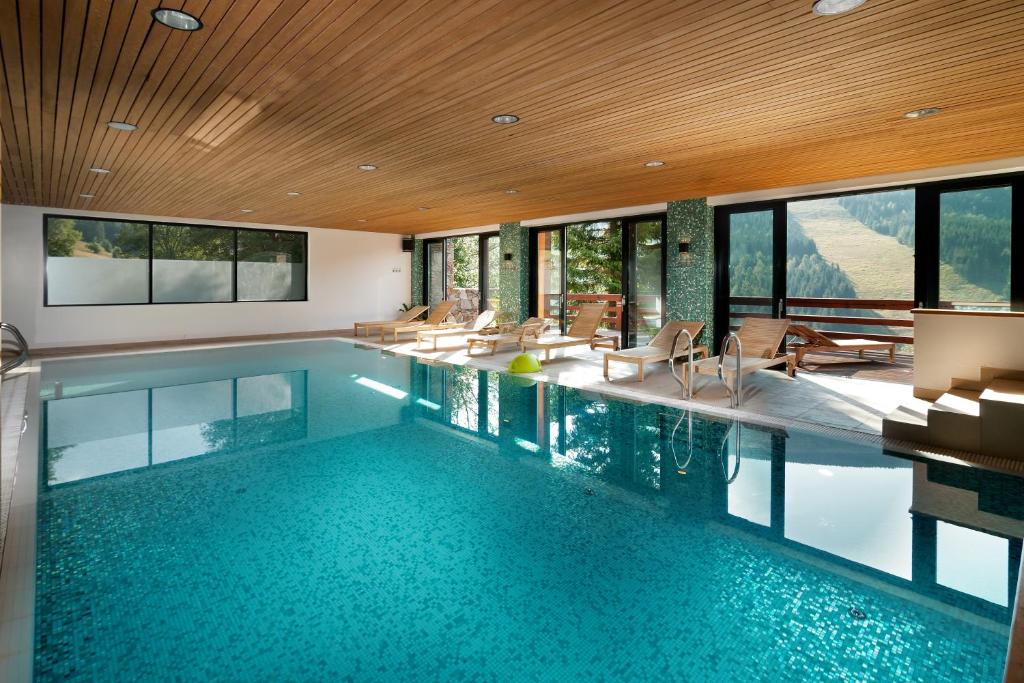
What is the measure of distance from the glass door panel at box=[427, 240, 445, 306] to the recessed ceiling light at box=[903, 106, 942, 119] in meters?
11.1

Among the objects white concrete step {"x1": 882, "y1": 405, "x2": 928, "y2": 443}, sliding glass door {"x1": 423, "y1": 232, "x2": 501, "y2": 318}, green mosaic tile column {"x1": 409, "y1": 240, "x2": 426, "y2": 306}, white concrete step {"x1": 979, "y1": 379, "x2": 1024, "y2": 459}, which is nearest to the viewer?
white concrete step {"x1": 979, "y1": 379, "x2": 1024, "y2": 459}

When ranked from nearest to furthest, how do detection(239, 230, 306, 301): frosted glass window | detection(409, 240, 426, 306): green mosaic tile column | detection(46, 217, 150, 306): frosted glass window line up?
detection(46, 217, 150, 306): frosted glass window → detection(239, 230, 306, 301): frosted glass window → detection(409, 240, 426, 306): green mosaic tile column

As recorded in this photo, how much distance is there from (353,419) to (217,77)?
3014 millimetres

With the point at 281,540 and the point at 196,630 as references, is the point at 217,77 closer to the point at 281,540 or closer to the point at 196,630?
the point at 281,540

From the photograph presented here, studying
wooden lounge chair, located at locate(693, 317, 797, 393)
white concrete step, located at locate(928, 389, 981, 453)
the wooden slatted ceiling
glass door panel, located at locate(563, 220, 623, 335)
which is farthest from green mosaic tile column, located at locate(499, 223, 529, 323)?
white concrete step, located at locate(928, 389, 981, 453)

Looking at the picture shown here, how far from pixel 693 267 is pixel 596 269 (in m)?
2.27

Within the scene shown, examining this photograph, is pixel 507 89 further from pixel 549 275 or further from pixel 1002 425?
pixel 549 275

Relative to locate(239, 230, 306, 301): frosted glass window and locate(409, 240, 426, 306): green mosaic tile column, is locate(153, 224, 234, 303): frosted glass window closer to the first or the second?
locate(239, 230, 306, 301): frosted glass window

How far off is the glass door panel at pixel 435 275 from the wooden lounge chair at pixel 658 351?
756 cm

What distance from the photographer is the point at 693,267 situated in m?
8.98

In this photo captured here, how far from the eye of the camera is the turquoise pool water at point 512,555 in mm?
2014

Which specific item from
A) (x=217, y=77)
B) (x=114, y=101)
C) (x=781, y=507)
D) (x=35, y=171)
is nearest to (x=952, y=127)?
(x=781, y=507)

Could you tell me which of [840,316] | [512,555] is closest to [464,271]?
[840,316]

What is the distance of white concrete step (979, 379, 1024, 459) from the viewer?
4.00 metres
